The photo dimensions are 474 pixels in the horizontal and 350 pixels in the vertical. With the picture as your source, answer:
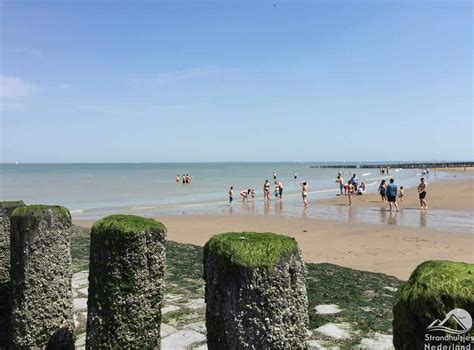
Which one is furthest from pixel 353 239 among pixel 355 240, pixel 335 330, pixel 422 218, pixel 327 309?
pixel 335 330

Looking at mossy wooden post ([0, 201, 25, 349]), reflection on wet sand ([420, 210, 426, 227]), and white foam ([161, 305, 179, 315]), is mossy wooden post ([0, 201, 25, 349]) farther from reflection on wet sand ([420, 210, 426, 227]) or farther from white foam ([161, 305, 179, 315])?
reflection on wet sand ([420, 210, 426, 227])

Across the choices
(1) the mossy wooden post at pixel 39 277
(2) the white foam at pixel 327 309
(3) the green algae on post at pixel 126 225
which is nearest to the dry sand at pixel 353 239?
(2) the white foam at pixel 327 309

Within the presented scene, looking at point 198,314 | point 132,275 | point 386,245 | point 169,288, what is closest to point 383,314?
point 198,314

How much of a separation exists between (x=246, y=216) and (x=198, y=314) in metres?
17.1

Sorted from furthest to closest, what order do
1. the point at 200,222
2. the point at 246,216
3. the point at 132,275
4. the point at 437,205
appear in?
the point at 437,205 < the point at 246,216 < the point at 200,222 < the point at 132,275

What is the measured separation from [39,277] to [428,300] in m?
3.61

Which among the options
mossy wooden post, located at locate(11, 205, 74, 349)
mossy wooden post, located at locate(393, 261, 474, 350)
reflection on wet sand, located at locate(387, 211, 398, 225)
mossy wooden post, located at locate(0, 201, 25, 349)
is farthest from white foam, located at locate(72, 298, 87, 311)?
reflection on wet sand, located at locate(387, 211, 398, 225)

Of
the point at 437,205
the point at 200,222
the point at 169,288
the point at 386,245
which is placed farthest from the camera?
the point at 437,205

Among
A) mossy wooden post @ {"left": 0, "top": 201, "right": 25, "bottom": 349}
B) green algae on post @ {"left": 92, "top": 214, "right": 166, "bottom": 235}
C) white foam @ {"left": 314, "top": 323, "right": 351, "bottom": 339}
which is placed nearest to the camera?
green algae on post @ {"left": 92, "top": 214, "right": 166, "bottom": 235}

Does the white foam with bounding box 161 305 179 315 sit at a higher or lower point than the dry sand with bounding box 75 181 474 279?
higher

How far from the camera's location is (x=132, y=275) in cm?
348

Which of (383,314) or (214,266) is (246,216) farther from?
(214,266)

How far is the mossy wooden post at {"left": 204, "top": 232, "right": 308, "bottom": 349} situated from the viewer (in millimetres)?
2613

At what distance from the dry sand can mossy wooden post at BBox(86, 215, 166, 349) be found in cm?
746
